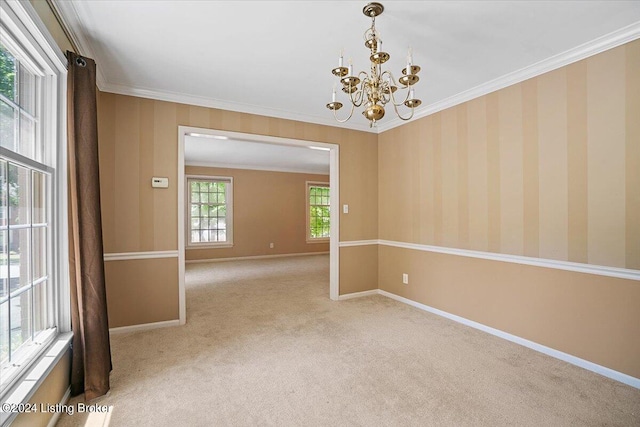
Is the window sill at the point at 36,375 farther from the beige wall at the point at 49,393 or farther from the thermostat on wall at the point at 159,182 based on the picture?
the thermostat on wall at the point at 159,182

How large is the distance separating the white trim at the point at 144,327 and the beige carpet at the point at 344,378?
123 millimetres

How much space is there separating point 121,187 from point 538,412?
3965 mm

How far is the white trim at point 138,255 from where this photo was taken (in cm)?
305

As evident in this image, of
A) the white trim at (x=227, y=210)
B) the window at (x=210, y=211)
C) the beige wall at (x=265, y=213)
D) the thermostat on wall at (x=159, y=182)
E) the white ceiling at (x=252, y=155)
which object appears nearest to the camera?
the thermostat on wall at (x=159, y=182)

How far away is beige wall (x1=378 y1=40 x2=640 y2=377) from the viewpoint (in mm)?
2203

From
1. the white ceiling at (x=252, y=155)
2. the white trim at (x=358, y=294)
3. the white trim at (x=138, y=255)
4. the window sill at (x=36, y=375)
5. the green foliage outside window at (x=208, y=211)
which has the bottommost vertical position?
the white trim at (x=358, y=294)

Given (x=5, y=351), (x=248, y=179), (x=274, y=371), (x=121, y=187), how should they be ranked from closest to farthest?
(x=5, y=351) → (x=274, y=371) → (x=121, y=187) → (x=248, y=179)

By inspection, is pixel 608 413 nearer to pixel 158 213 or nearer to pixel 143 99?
pixel 158 213

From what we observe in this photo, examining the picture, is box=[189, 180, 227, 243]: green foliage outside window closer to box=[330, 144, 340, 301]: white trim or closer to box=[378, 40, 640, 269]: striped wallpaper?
box=[330, 144, 340, 301]: white trim

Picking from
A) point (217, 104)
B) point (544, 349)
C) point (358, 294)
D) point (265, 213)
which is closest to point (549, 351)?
point (544, 349)

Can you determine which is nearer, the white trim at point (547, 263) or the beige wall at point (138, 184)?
the white trim at point (547, 263)

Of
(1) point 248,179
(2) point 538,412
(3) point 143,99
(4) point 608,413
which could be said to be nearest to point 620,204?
(4) point 608,413

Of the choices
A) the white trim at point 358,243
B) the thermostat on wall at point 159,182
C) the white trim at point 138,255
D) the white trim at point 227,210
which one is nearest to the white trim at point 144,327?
the white trim at point 138,255

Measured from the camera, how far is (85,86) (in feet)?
6.65
